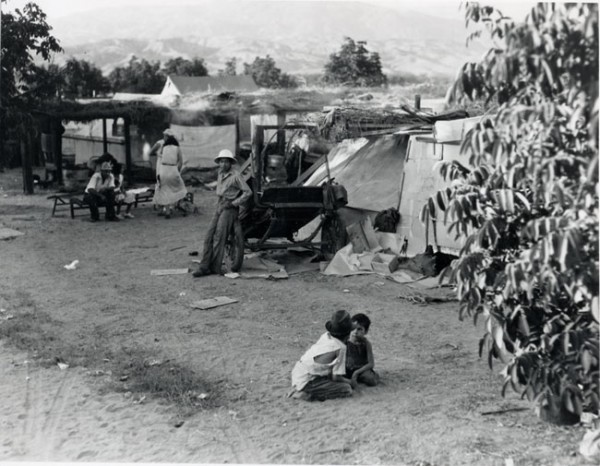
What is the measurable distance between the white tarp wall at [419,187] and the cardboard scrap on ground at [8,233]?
6.93 m

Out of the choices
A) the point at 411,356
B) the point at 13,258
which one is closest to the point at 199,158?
the point at 13,258

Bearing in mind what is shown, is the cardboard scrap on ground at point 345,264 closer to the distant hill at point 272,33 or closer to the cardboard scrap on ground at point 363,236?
the cardboard scrap on ground at point 363,236

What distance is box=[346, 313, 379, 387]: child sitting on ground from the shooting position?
18.8ft

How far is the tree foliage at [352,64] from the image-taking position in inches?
1257

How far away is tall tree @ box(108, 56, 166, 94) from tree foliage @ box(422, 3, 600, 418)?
142 ft

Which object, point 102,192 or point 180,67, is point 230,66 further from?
point 102,192

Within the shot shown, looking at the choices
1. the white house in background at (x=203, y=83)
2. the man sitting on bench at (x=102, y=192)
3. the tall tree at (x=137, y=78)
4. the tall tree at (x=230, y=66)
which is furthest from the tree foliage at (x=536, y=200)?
the tall tree at (x=230, y=66)

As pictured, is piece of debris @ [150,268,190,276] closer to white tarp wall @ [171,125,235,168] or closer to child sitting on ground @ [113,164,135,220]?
child sitting on ground @ [113,164,135,220]

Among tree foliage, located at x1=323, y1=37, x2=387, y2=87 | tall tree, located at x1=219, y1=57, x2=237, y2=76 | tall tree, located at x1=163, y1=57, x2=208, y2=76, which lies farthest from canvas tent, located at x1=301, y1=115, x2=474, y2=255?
tall tree, located at x1=219, y1=57, x2=237, y2=76

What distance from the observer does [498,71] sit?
3.60 m

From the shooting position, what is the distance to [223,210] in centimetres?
973

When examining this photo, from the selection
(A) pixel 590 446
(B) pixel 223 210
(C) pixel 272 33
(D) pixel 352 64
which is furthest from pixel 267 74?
(A) pixel 590 446

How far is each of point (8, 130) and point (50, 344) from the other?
11224 mm

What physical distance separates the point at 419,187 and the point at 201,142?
1405cm
